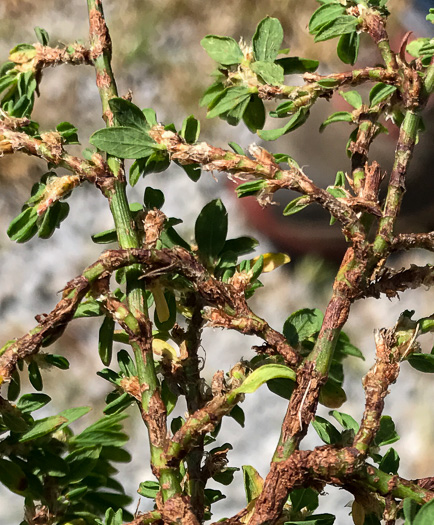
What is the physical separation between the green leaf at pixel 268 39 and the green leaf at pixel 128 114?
86 mm

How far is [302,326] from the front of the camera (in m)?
0.39

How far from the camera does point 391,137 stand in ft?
3.31

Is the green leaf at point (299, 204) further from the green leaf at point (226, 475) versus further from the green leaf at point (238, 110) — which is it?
the green leaf at point (226, 475)

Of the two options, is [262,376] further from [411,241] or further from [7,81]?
[7,81]

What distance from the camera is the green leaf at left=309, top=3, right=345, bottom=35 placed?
375 mm

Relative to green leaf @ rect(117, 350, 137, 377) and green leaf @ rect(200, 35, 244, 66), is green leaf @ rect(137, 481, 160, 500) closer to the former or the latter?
green leaf @ rect(117, 350, 137, 377)


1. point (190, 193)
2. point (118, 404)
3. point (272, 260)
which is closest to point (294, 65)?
point (272, 260)

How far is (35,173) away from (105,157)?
2.07 feet

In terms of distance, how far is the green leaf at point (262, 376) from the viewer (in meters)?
0.31

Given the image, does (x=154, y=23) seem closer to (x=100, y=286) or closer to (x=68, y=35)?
(x=68, y=35)

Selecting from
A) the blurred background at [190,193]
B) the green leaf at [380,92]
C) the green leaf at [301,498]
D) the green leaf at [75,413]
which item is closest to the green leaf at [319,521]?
the green leaf at [301,498]

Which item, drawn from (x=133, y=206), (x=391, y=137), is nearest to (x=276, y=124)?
(x=391, y=137)

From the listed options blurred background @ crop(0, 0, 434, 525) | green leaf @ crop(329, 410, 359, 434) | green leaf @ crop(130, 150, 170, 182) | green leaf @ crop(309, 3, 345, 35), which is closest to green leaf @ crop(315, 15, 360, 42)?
green leaf @ crop(309, 3, 345, 35)

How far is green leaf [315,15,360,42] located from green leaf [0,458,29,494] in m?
0.29
